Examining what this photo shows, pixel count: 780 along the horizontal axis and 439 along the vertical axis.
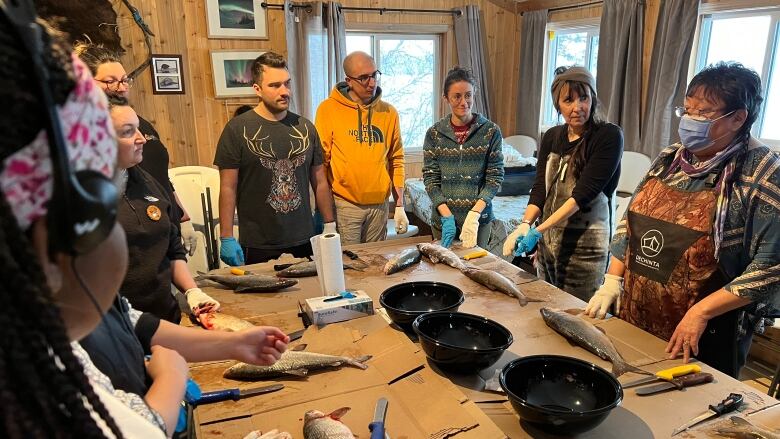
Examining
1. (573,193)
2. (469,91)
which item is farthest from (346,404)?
(469,91)

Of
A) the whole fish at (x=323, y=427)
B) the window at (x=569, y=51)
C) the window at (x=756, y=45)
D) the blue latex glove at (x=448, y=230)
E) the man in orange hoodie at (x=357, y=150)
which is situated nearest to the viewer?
the whole fish at (x=323, y=427)

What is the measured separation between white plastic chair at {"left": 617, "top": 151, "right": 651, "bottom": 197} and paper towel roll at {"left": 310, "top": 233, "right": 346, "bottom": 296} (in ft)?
12.5

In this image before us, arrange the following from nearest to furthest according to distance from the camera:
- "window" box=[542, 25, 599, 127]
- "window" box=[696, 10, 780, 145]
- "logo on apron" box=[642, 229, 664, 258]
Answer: "logo on apron" box=[642, 229, 664, 258] < "window" box=[696, 10, 780, 145] < "window" box=[542, 25, 599, 127]

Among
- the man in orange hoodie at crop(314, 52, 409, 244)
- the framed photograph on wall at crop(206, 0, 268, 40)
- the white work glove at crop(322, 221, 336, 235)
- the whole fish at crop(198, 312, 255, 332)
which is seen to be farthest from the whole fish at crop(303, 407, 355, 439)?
the framed photograph on wall at crop(206, 0, 268, 40)

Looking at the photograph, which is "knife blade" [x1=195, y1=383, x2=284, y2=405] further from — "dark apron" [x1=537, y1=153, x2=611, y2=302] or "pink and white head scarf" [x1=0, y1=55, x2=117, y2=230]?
"dark apron" [x1=537, y1=153, x2=611, y2=302]

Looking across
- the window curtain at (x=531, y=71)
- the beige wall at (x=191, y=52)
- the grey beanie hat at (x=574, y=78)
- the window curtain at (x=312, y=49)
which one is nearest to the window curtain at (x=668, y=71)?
the window curtain at (x=531, y=71)

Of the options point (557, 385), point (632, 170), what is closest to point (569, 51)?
point (632, 170)

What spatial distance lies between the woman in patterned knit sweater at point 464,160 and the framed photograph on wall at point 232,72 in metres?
3.10

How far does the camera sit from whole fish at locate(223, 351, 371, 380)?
1355 mm

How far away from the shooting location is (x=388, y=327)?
1.59m

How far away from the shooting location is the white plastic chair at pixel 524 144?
6648 millimetres

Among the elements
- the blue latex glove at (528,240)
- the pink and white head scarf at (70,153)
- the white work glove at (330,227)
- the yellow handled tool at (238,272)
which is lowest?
the white work glove at (330,227)

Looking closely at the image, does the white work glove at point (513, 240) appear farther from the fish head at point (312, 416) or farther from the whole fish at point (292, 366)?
the fish head at point (312, 416)

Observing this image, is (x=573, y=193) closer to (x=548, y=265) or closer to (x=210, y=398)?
(x=548, y=265)
